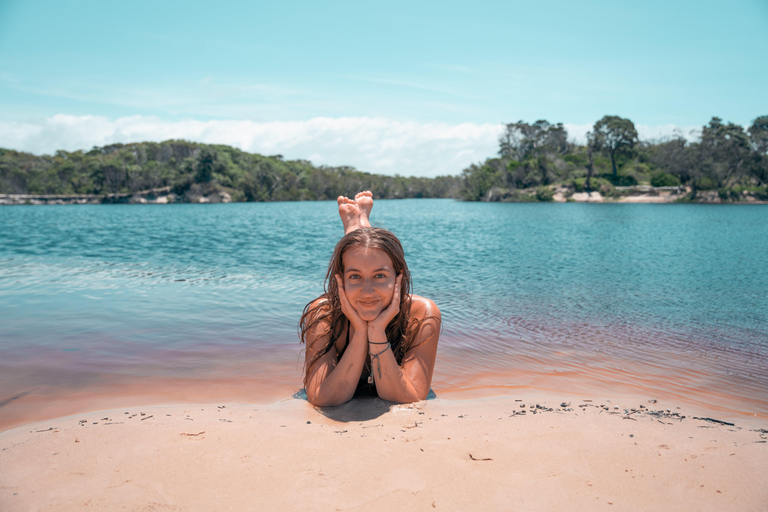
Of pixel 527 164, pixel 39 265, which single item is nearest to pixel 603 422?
pixel 39 265

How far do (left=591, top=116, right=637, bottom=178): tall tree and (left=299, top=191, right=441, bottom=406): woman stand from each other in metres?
79.5

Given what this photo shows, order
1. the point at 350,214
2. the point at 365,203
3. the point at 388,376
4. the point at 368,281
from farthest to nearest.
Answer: the point at 365,203 → the point at 350,214 → the point at 388,376 → the point at 368,281

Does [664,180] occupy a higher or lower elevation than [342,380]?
higher

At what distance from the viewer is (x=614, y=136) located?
72938 millimetres

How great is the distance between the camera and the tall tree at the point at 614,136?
71.6 m

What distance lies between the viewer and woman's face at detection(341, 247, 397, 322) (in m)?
2.86

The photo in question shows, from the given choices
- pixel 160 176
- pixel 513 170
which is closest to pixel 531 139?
pixel 513 170

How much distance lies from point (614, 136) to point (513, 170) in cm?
1690

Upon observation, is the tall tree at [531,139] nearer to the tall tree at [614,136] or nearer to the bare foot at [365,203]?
the tall tree at [614,136]

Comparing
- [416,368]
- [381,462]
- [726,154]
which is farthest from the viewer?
[726,154]

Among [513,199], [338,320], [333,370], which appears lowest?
[333,370]

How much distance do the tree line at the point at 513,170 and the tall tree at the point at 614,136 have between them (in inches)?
5.6

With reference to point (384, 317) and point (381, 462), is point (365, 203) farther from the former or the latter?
point (381, 462)

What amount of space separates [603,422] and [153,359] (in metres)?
4.18
